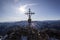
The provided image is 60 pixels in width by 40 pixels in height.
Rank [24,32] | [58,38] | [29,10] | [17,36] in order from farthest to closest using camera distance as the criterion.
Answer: [58,38], [24,32], [17,36], [29,10]

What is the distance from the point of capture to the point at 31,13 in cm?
860

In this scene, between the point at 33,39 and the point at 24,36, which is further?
the point at 24,36

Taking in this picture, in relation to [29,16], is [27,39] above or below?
below

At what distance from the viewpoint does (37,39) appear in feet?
28.3

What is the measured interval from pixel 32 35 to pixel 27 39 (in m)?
0.54

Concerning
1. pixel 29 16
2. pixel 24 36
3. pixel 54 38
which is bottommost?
pixel 54 38

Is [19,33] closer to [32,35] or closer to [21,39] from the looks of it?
[21,39]

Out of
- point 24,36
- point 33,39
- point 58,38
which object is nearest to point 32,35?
point 33,39

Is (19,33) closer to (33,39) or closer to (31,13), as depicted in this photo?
(33,39)

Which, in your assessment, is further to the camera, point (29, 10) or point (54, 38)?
point (54, 38)

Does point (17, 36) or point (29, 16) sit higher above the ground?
point (29, 16)

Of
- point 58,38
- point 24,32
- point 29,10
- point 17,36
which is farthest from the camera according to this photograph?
point 58,38

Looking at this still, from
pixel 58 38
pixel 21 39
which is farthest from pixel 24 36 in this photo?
pixel 58 38

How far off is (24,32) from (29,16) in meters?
2.12
